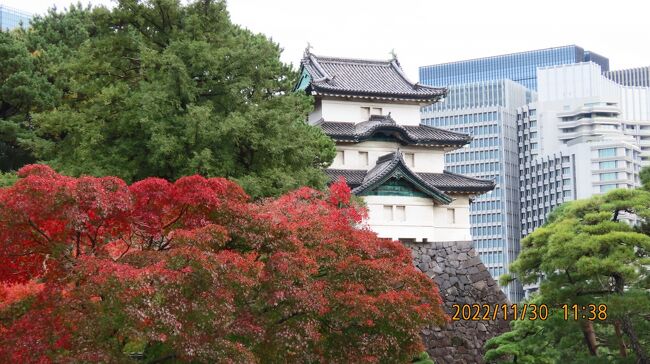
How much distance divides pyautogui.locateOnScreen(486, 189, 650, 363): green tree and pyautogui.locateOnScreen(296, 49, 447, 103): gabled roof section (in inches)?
477

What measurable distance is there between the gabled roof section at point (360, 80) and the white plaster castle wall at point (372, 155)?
7.17 feet

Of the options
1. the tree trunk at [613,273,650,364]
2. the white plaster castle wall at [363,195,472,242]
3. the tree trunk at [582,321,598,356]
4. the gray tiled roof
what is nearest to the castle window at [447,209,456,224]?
the white plaster castle wall at [363,195,472,242]

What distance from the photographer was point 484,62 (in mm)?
135625

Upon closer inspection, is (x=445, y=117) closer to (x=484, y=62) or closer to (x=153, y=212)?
(x=484, y=62)

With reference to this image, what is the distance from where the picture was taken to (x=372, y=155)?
1468 inches

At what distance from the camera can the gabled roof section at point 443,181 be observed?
35844 millimetres

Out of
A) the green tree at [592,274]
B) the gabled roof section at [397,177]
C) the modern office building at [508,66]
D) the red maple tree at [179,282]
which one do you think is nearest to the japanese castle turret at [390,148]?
the gabled roof section at [397,177]

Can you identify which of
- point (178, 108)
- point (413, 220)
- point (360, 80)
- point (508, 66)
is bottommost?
point (413, 220)

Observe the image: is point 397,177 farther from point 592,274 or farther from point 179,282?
point 179,282

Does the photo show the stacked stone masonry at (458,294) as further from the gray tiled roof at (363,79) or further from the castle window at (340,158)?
the gray tiled roof at (363,79)

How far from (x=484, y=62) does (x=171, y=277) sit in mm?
125661

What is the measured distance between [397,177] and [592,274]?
10.7 m

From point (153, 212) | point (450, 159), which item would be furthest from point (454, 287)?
point (450, 159)
